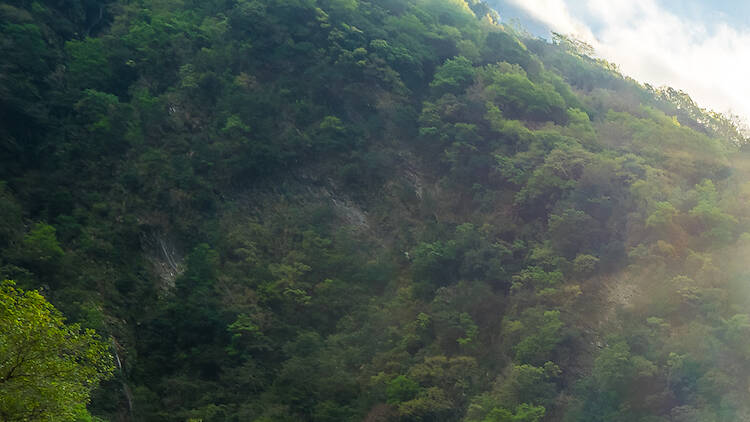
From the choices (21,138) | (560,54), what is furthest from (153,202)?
(560,54)

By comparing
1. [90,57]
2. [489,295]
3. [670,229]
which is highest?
[670,229]

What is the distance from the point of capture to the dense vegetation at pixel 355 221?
1994cm

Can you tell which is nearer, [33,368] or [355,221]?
[33,368]

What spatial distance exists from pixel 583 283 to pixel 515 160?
7.34 metres

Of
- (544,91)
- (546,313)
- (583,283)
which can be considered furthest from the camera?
(544,91)

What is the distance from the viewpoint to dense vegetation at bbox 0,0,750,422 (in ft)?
65.4

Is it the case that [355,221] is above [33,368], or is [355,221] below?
below

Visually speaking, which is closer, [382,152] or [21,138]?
[21,138]

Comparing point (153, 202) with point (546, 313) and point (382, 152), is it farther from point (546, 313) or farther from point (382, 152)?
point (546, 313)

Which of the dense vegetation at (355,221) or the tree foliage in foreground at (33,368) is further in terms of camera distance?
the dense vegetation at (355,221)

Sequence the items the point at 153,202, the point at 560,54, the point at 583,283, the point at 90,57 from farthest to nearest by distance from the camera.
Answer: the point at 560,54
the point at 90,57
the point at 153,202
the point at 583,283

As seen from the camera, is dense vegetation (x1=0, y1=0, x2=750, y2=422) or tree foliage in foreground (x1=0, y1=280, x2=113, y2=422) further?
dense vegetation (x1=0, y1=0, x2=750, y2=422)

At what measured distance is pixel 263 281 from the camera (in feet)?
80.9

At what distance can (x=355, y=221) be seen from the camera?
2858 cm
